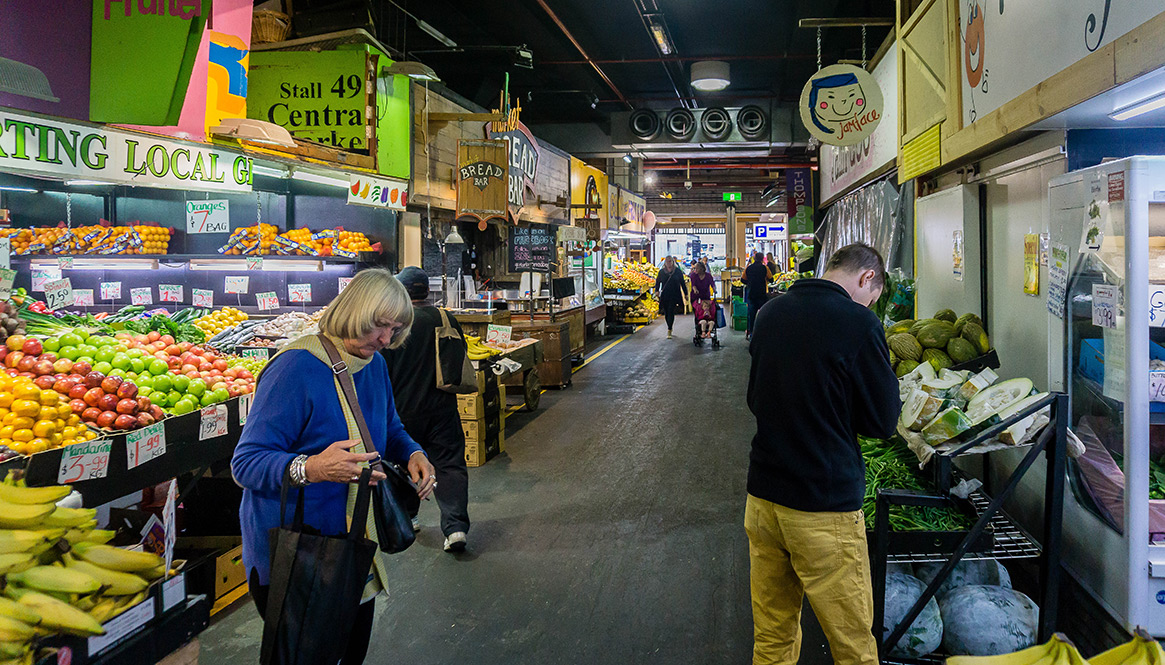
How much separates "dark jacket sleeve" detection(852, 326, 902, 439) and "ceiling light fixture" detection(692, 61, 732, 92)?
36.1ft

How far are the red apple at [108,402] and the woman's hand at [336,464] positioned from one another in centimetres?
181

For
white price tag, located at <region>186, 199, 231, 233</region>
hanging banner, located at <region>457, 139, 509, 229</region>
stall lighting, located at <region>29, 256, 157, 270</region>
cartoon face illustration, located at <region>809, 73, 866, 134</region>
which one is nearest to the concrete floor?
hanging banner, located at <region>457, 139, 509, 229</region>

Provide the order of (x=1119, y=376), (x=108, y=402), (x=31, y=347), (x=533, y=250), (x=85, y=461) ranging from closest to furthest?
(x=1119, y=376), (x=85, y=461), (x=108, y=402), (x=31, y=347), (x=533, y=250)

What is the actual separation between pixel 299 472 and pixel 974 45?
4.09 meters

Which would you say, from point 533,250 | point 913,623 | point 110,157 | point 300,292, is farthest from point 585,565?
point 533,250

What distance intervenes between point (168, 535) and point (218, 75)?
183 inches

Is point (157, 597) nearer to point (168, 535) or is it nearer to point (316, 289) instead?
point (168, 535)

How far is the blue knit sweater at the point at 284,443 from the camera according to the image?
2.17 meters

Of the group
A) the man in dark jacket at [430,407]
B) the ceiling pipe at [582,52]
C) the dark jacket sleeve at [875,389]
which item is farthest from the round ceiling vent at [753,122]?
the dark jacket sleeve at [875,389]

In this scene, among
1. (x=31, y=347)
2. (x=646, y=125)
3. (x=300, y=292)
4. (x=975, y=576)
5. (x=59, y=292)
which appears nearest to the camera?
(x=975, y=576)

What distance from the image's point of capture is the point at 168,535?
7.79 ft

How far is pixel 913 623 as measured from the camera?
3.02m

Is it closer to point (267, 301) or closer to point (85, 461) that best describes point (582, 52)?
point (267, 301)

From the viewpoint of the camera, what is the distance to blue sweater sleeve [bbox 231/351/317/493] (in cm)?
214
